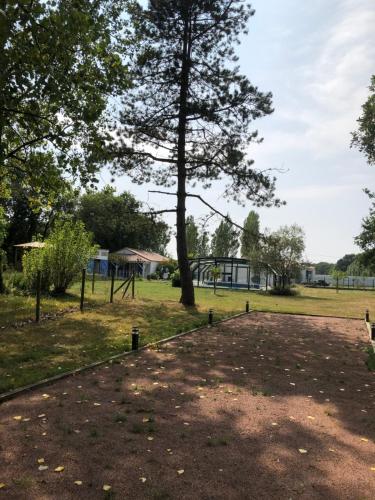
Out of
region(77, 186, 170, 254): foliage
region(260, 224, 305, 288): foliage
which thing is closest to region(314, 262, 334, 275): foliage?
region(77, 186, 170, 254): foliage

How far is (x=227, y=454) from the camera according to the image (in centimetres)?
457

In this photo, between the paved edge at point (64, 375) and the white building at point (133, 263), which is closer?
the paved edge at point (64, 375)

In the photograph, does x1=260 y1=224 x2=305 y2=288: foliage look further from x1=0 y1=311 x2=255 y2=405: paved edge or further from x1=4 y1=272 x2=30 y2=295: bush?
Result: x1=0 y1=311 x2=255 y2=405: paved edge

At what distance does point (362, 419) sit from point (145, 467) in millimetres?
3212

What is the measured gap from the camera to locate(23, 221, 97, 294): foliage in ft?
62.3

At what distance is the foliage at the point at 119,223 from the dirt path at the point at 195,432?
10.7 m

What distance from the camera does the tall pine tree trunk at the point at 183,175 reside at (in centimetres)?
1948

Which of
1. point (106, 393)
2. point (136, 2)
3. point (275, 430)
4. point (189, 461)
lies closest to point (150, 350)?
point (106, 393)

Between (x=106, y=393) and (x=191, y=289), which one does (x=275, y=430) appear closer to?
(x=106, y=393)

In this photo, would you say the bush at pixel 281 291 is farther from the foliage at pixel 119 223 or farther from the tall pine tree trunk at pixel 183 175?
the tall pine tree trunk at pixel 183 175

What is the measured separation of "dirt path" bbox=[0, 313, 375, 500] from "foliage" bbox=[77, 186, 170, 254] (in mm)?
10723

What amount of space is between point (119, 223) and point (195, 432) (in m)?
16.0

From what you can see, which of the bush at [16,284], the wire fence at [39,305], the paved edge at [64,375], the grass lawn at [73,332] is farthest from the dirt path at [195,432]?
the bush at [16,284]

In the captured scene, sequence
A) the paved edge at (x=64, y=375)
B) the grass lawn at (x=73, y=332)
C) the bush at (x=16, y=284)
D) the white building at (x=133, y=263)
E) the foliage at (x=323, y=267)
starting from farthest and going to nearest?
the foliage at (x=323, y=267) < the white building at (x=133, y=263) < the bush at (x=16, y=284) < the grass lawn at (x=73, y=332) < the paved edge at (x=64, y=375)
